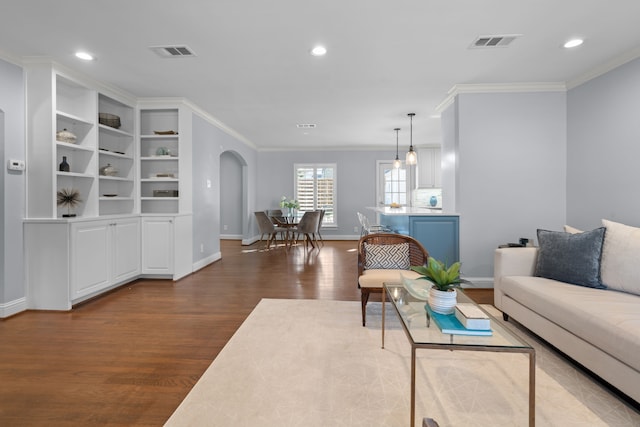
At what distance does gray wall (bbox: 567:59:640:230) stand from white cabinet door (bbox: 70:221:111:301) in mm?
5703

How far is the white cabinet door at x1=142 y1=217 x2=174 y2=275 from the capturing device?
451cm

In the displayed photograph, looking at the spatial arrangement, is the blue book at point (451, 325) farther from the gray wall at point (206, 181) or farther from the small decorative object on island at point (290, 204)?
the small decorative object on island at point (290, 204)

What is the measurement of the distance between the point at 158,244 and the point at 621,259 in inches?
199

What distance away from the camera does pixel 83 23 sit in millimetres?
2643

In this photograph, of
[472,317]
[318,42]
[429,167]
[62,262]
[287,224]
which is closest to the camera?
[472,317]

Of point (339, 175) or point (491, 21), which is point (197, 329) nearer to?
point (491, 21)

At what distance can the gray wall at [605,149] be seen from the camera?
3.17 metres

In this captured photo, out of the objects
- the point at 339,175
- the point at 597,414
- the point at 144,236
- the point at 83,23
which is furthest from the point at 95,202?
the point at 339,175

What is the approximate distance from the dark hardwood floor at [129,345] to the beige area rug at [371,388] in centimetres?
25

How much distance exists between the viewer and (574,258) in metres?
2.55

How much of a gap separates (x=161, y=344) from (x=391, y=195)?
717 cm

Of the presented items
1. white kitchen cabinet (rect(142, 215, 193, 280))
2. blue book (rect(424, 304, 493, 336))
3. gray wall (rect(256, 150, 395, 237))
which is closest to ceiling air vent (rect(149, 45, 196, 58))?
white kitchen cabinet (rect(142, 215, 193, 280))

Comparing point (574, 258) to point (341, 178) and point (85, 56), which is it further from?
point (341, 178)

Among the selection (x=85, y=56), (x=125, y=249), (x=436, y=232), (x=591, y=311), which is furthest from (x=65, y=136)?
(x=591, y=311)
